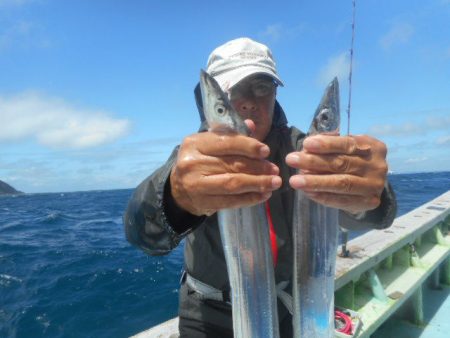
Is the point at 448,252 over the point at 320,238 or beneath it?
beneath

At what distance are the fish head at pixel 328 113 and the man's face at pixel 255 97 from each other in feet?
2.21

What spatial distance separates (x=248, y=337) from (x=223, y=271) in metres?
0.63

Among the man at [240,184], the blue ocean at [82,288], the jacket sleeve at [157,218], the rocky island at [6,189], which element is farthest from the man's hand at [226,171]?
the rocky island at [6,189]

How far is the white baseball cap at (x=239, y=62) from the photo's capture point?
2328 millimetres

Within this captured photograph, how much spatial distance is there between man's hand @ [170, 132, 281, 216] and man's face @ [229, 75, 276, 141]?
0.85m

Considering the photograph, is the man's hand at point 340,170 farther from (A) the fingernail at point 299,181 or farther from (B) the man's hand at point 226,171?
(B) the man's hand at point 226,171

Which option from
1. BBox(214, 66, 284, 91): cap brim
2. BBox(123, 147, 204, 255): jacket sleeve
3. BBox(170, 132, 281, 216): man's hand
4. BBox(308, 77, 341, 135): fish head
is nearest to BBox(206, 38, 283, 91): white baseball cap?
BBox(214, 66, 284, 91): cap brim

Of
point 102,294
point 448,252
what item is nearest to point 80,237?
point 102,294

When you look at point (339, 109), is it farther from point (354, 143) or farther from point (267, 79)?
point (267, 79)

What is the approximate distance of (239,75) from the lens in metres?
2.31

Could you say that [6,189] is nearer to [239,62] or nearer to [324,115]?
[239,62]

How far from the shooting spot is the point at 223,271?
243cm

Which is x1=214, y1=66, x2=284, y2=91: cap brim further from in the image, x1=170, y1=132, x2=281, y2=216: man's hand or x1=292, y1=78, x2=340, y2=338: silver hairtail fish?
x1=170, y1=132, x2=281, y2=216: man's hand

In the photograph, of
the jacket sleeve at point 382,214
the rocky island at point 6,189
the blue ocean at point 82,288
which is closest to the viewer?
the jacket sleeve at point 382,214
